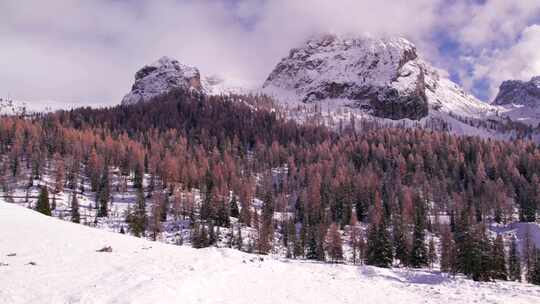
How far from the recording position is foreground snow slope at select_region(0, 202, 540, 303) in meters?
22.0

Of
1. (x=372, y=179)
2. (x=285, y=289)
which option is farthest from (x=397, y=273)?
(x=372, y=179)

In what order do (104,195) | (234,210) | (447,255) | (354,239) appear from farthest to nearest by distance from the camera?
(234,210) → (104,195) → (354,239) → (447,255)

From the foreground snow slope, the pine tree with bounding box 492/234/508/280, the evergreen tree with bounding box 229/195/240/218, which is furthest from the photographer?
the evergreen tree with bounding box 229/195/240/218

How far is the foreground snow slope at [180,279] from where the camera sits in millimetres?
21953

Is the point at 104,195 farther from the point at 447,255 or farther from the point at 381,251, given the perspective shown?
the point at 447,255

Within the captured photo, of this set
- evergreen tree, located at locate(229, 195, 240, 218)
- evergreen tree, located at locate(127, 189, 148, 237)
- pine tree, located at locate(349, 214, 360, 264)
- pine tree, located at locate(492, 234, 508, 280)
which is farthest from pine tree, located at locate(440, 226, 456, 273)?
evergreen tree, located at locate(127, 189, 148, 237)

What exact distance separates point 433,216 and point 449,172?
4712 cm

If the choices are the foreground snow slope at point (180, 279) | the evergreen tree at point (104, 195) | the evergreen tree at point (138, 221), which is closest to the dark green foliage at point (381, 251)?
the foreground snow slope at point (180, 279)

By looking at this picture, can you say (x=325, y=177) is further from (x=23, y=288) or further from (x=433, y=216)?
(x=23, y=288)

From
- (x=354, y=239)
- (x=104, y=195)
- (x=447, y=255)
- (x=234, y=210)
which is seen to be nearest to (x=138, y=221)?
(x=104, y=195)

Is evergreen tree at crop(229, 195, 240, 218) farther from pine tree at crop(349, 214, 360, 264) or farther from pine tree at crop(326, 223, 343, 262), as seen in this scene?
pine tree at crop(326, 223, 343, 262)

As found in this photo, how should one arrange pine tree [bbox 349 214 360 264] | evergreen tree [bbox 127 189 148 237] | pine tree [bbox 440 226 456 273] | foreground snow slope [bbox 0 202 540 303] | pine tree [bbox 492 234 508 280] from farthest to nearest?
evergreen tree [bbox 127 189 148 237] < pine tree [bbox 349 214 360 264] < pine tree [bbox 440 226 456 273] < pine tree [bbox 492 234 508 280] < foreground snow slope [bbox 0 202 540 303]

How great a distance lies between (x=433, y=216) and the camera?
139 meters

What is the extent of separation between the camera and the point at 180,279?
81.8 ft
